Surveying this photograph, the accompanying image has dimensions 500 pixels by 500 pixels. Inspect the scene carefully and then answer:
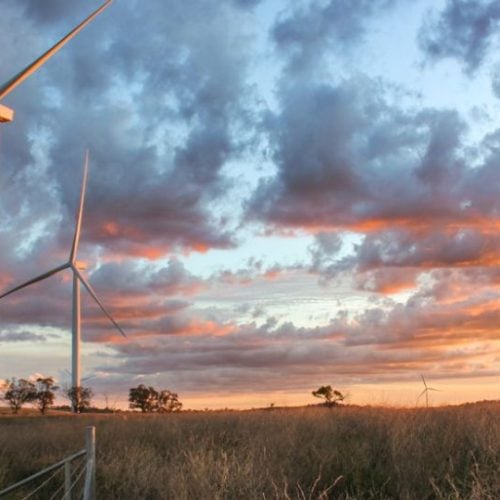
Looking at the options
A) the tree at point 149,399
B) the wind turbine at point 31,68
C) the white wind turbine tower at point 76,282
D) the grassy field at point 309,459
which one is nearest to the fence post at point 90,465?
the grassy field at point 309,459

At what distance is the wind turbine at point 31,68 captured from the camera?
908 inches

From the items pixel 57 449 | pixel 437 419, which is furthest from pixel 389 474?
pixel 57 449

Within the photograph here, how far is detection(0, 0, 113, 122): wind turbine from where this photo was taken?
23.1 meters

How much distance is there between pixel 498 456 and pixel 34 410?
81974 mm

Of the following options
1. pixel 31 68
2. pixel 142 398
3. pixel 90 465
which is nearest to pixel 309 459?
pixel 90 465

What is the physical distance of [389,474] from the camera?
2055 cm

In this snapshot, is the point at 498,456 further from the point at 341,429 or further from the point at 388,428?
the point at 341,429

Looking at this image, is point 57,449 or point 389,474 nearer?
point 389,474

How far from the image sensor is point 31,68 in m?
27.0

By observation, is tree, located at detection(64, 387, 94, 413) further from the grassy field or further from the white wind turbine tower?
the grassy field

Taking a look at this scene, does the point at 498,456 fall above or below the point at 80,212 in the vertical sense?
below

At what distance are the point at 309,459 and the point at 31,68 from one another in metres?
16.6

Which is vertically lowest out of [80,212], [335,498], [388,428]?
[335,498]

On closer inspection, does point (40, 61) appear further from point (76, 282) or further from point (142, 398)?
point (142, 398)
